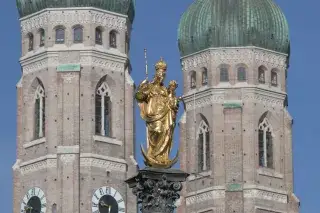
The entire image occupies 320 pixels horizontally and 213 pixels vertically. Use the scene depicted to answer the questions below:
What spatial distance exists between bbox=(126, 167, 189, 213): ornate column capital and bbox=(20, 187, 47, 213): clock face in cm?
4862

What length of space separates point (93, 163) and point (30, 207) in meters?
4.12

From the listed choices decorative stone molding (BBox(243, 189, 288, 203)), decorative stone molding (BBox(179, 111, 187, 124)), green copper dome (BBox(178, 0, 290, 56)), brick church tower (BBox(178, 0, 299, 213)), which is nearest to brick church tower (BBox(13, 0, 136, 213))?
green copper dome (BBox(178, 0, 290, 56))

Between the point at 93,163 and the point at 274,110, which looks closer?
the point at 93,163

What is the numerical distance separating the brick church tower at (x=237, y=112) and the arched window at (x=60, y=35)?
9.67 metres

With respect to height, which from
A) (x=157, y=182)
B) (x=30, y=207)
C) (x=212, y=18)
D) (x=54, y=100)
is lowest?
(x=157, y=182)

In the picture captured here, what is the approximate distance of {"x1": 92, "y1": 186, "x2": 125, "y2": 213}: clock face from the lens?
250 feet

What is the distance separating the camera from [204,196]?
84.2 m

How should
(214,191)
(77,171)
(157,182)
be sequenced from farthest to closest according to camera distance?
1. (214,191)
2. (77,171)
3. (157,182)

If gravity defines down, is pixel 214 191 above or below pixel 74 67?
below

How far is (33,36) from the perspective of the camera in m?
80.2

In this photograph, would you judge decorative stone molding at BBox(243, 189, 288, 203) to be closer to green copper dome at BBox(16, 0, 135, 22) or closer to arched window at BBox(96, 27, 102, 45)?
green copper dome at BBox(16, 0, 135, 22)

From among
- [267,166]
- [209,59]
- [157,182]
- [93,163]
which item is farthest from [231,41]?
[157,182]

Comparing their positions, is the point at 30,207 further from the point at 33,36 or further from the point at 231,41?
the point at 231,41

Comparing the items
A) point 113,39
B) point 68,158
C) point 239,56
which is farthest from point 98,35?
point 239,56
